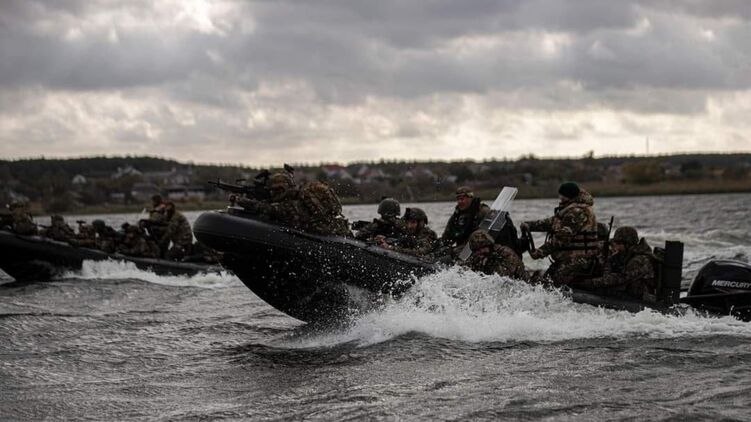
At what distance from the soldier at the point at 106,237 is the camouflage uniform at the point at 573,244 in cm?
1159

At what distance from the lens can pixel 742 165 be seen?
111 meters

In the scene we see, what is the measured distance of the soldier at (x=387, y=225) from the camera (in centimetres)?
1302

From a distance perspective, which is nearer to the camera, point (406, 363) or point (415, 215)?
point (406, 363)

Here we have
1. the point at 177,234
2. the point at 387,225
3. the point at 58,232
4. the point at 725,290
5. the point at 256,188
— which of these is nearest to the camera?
the point at 725,290

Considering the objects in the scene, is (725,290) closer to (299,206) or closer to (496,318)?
(496,318)

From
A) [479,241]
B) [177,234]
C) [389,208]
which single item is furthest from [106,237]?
[479,241]

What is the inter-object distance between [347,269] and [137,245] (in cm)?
980

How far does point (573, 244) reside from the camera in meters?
11.6

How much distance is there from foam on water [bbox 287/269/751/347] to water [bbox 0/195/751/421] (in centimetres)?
1

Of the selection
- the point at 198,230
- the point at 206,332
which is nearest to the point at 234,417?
the point at 198,230

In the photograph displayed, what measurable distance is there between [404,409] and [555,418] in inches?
50.6

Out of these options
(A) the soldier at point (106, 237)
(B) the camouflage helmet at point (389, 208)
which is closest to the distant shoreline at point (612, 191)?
(A) the soldier at point (106, 237)

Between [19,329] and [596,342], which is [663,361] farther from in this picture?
[19,329]

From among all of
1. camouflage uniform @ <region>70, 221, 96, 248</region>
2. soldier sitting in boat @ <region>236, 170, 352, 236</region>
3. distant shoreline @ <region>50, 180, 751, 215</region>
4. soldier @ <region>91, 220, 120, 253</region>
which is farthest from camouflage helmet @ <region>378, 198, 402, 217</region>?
distant shoreline @ <region>50, 180, 751, 215</region>
